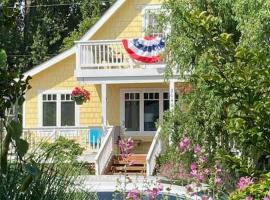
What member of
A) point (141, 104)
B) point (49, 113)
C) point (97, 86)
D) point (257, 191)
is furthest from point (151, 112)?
point (257, 191)

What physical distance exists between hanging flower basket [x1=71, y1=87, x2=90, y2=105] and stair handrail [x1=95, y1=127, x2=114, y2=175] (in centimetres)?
179

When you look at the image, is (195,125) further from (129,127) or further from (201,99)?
(129,127)

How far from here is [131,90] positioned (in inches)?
1054

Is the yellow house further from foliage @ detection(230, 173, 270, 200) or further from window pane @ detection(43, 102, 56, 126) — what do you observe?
foliage @ detection(230, 173, 270, 200)

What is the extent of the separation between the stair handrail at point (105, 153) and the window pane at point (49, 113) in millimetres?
3746

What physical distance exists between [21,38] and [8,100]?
44632 mm

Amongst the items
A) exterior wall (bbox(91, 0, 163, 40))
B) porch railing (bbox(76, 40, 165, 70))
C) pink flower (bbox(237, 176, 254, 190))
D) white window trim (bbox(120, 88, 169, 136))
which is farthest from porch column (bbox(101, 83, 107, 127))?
pink flower (bbox(237, 176, 254, 190))

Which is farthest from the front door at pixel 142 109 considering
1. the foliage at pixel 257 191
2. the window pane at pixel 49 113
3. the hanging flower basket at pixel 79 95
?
the foliage at pixel 257 191

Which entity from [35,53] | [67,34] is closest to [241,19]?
[35,53]

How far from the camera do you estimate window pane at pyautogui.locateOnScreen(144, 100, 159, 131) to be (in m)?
26.6

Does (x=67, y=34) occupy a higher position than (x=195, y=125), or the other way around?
(x=67, y=34)

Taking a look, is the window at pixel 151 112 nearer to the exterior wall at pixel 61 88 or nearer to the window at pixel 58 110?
the exterior wall at pixel 61 88

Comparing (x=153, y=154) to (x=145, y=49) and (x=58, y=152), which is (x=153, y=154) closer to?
(x=145, y=49)

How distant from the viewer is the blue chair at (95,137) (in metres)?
24.7
